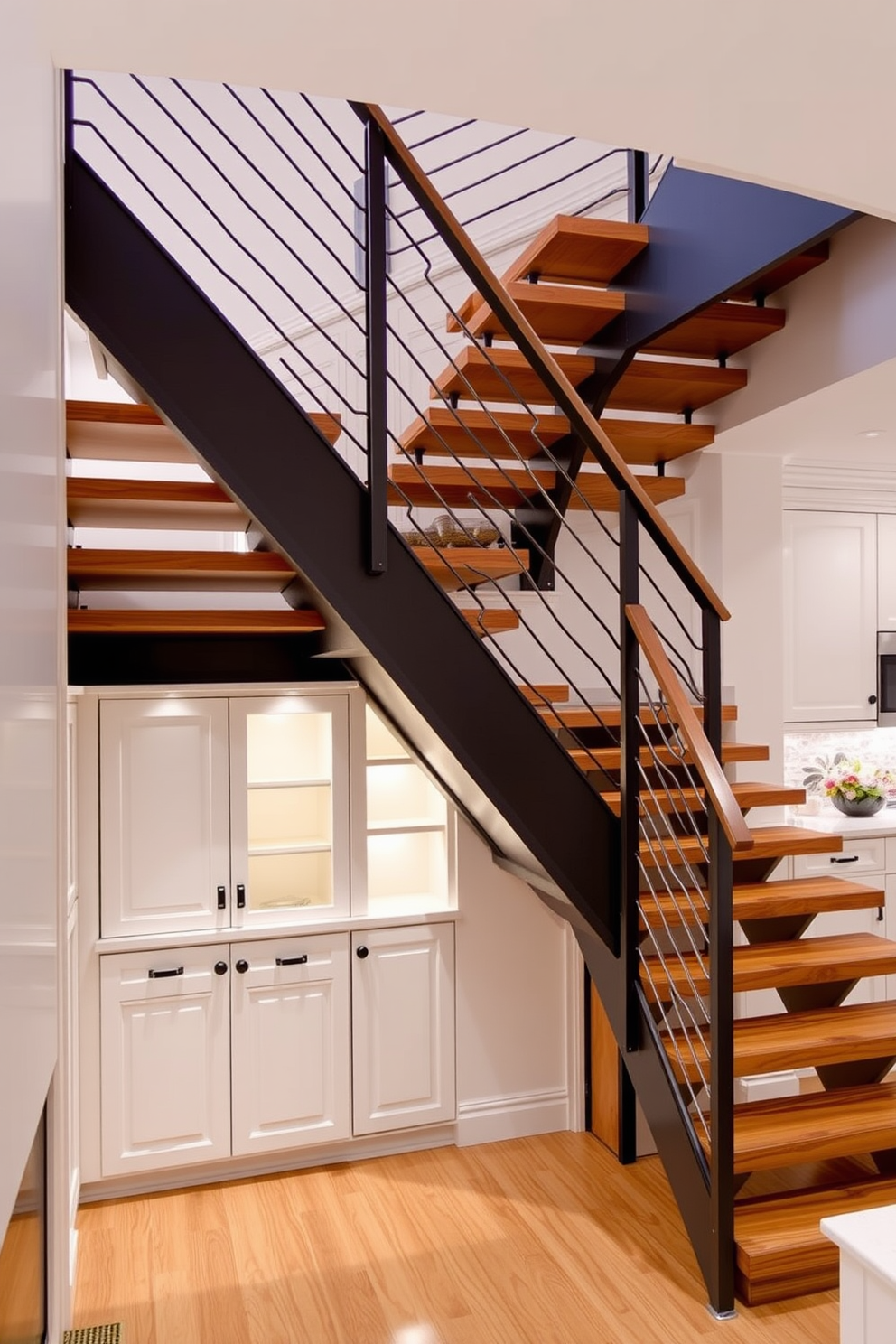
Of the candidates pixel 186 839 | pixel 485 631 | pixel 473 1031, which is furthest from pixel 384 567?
pixel 473 1031

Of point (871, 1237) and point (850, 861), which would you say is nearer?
point (871, 1237)

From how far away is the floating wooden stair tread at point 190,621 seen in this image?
3.13 m

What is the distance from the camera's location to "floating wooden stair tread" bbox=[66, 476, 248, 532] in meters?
2.61

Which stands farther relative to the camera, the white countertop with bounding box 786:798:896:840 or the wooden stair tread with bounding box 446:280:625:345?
the white countertop with bounding box 786:798:896:840

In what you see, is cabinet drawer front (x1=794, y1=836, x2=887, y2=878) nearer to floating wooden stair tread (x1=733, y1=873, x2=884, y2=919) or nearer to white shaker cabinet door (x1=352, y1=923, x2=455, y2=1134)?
floating wooden stair tread (x1=733, y1=873, x2=884, y2=919)

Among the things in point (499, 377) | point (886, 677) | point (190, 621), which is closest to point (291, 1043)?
point (190, 621)

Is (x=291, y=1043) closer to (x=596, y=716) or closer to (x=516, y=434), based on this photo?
(x=596, y=716)

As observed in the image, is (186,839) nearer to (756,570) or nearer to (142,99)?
(756,570)

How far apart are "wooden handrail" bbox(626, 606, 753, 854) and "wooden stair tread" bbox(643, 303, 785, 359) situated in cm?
108

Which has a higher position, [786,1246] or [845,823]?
[845,823]

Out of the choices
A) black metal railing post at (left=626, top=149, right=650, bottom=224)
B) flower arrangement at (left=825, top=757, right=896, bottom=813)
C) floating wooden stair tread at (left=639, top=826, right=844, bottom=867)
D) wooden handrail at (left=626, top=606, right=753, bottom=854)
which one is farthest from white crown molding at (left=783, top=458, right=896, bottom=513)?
wooden handrail at (left=626, top=606, right=753, bottom=854)

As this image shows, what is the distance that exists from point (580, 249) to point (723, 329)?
1.92 feet

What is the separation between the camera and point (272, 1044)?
3.71 meters

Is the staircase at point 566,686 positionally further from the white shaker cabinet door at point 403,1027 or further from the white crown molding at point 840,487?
the white crown molding at point 840,487
